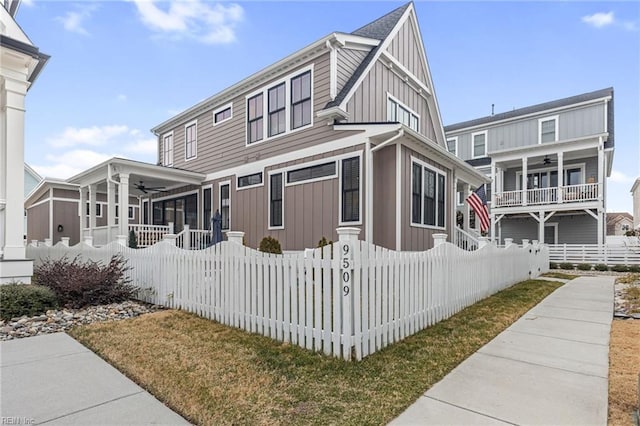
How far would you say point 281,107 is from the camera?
36.9 feet

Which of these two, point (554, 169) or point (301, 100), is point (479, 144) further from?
point (301, 100)

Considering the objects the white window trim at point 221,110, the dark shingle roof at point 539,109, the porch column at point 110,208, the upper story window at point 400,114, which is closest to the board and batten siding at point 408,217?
the upper story window at point 400,114

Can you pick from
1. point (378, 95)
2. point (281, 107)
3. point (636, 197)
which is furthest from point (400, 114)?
point (636, 197)

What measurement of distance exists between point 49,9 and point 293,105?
280 inches

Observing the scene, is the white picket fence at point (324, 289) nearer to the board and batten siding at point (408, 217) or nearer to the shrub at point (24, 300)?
the shrub at point (24, 300)

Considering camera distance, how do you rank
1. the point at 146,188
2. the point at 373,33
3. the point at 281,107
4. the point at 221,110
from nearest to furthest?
1. the point at 281,107
2. the point at 373,33
3. the point at 221,110
4. the point at 146,188

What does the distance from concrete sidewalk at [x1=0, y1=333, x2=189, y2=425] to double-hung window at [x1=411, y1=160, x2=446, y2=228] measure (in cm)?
806

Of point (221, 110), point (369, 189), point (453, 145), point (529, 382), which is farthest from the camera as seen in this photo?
point (453, 145)

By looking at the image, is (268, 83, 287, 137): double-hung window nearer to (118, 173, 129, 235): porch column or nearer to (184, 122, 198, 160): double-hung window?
(184, 122, 198, 160): double-hung window

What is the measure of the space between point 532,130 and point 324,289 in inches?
868

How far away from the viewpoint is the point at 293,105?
1084cm

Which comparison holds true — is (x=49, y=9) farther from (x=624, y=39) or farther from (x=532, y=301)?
(x=624, y=39)

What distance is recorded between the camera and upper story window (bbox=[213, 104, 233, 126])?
1317 centimetres

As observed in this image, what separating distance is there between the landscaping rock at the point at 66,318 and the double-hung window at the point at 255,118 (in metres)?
6.96
